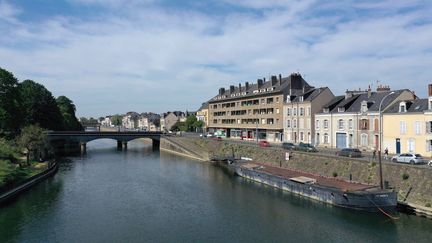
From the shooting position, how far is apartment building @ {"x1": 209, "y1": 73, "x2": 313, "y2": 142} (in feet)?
256

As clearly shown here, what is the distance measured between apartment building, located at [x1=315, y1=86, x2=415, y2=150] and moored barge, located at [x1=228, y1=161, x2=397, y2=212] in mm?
11973

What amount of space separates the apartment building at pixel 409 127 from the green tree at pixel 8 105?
58976mm

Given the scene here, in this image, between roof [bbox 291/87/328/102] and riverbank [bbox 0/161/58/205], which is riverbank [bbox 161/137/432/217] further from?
riverbank [bbox 0/161/58/205]

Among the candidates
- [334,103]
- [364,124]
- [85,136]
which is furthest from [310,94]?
[85,136]

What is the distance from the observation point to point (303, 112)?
69.0 metres

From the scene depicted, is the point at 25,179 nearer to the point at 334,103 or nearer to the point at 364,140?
the point at 364,140

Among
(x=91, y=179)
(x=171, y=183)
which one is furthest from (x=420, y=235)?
(x=91, y=179)

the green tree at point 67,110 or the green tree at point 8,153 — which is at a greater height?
the green tree at point 67,110

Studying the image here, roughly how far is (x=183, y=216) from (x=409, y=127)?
3007 centimetres

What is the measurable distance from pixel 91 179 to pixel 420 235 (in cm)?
4069

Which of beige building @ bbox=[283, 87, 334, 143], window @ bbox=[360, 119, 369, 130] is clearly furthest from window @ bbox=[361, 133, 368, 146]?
beige building @ bbox=[283, 87, 334, 143]

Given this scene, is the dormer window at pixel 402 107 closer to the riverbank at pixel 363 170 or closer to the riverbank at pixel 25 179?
the riverbank at pixel 363 170

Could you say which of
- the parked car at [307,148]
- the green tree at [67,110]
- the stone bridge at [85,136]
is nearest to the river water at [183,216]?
the parked car at [307,148]

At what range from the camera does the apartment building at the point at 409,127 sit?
146 feet
